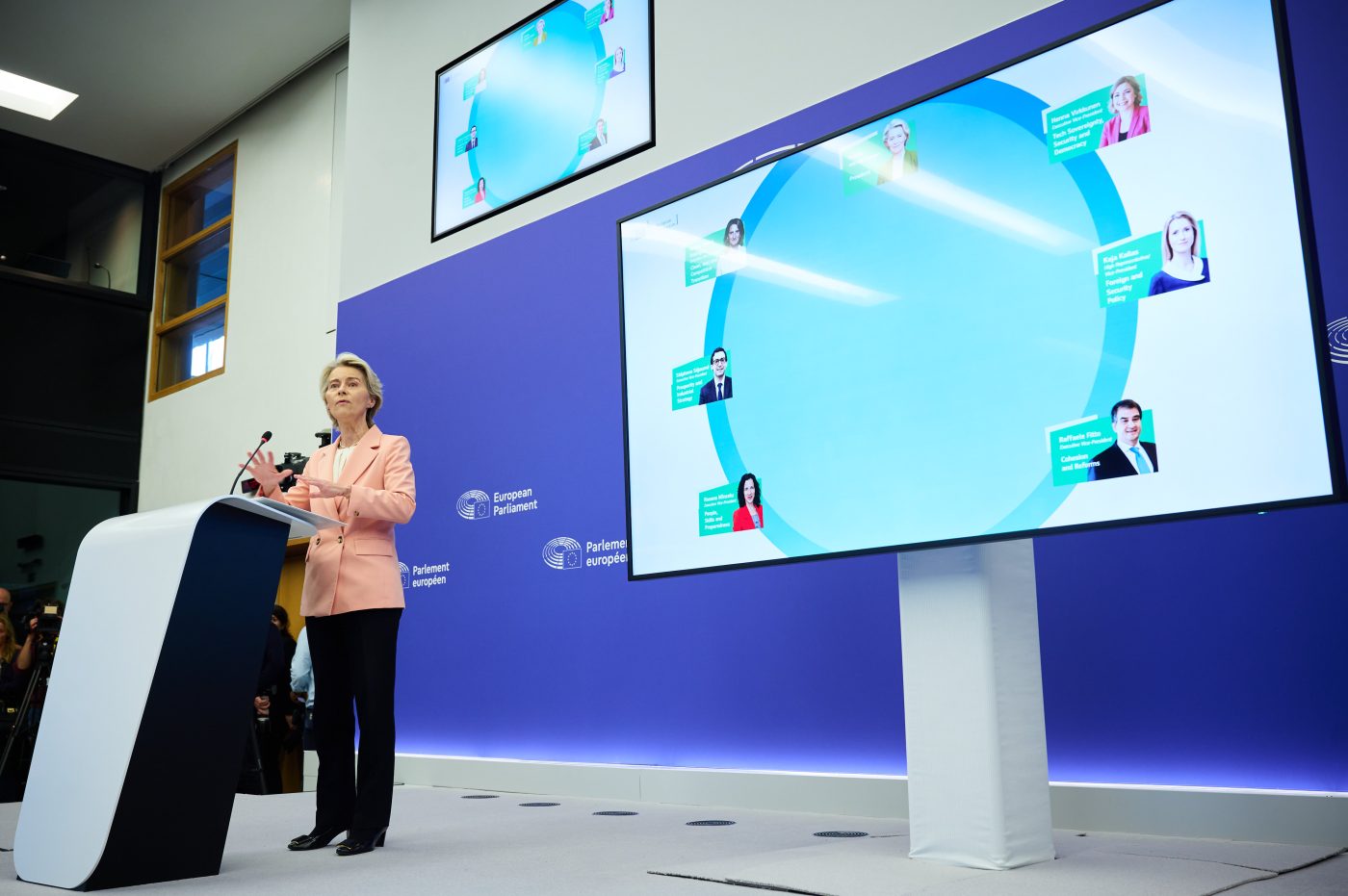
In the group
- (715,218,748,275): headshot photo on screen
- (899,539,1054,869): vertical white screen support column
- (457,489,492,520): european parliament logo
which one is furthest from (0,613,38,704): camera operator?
(899,539,1054,869): vertical white screen support column

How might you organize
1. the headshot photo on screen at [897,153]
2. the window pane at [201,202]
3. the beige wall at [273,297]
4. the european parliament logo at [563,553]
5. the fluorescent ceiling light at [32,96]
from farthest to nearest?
1. the window pane at [201,202]
2. the fluorescent ceiling light at [32,96]
3. the beige wall at [273,297]
4. the european parliament logo at [563,553]
5. the headshot photo on screen at [897,153]

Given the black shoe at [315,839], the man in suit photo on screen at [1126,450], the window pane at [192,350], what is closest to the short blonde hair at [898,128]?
the man in suit photo on screen at [1126,450]

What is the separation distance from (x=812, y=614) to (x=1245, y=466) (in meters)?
1.87

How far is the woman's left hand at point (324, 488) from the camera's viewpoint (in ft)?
8.34

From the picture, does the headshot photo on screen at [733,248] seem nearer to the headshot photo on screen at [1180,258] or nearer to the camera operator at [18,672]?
the headshot photo on screen at [1180,258]

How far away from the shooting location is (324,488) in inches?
101

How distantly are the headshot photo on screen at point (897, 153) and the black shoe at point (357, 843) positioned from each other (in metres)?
2.01

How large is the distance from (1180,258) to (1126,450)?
1.28 ft

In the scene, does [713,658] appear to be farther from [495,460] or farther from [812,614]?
Answer: [495,460]

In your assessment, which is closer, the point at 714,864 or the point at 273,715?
the point at 714,864

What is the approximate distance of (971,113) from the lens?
96.0 inches

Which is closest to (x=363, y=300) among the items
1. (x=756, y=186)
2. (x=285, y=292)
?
(x=285, y=292)

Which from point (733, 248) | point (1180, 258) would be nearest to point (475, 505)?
point (733, 248)

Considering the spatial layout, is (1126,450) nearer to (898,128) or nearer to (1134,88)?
(1134,88)
